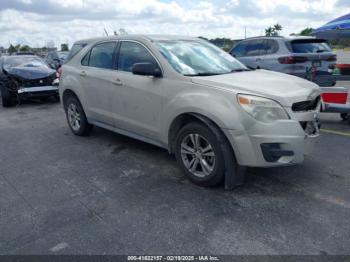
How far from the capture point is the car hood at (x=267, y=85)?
338 centimetres

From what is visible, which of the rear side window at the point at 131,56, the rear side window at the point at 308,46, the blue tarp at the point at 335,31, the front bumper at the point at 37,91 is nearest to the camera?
the rear side window at the point at 131,56

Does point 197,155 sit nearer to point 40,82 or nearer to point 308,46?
point 308,46

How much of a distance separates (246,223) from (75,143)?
146 inches

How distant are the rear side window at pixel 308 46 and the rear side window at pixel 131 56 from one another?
5340 mm

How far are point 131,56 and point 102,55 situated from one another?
802 mm

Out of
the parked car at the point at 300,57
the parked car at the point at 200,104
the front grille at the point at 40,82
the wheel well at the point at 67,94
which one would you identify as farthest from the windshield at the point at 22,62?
the parked car at the point at 300,57

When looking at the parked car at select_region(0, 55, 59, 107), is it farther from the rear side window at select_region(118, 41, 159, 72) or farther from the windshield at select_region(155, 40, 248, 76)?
the windshield at select_region(155, 40, 248, 76)

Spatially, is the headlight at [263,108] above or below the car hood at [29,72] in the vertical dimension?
below

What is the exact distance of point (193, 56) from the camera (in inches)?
172

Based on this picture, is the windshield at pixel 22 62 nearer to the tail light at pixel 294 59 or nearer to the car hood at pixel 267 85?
the tail light at pixel 294 59

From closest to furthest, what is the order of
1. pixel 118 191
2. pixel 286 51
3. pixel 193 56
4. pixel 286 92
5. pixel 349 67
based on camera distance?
pixel 286 92
pixel 118 191
pixel 193 56
pixel 286 51
pixel 349 67

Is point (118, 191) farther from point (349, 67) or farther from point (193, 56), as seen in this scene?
point (349, 67)

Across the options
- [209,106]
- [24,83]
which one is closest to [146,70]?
[209,106]

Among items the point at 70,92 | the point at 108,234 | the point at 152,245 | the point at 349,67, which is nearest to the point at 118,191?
the point at 108,234
